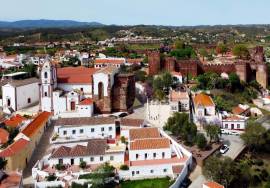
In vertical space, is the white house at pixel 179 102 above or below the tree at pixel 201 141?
above

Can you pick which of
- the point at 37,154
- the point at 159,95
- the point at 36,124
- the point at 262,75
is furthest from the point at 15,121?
the point at 262,75

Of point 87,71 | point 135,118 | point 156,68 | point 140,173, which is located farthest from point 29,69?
point 140,173

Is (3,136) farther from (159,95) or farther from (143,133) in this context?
(159,95)

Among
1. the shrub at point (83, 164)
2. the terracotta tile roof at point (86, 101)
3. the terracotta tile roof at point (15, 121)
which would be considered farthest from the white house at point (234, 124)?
the terracotta tile roof at point (15, 121)

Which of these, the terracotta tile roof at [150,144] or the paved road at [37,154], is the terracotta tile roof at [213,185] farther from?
the paved road at [37,154]

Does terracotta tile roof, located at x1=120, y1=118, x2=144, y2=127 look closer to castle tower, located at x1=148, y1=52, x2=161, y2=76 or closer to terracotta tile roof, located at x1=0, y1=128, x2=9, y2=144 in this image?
terracotta tile roof, located at x1=0, y1=128, x2=9, y2=144

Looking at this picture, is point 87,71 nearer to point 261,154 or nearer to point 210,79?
point 210,79
